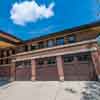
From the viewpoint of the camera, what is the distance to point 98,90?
1052cm

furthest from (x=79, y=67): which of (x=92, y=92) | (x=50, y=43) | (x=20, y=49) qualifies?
(x=20, y=49)

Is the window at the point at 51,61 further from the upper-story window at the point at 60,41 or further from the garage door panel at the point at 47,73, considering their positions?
the upper-story window at the point at 60,41

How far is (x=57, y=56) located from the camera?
15250 mm

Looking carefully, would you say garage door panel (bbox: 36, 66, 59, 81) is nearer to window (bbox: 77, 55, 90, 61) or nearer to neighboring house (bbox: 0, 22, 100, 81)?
neighboring house (bbox: 0, 22, 100, 81)

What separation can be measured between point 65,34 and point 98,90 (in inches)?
288

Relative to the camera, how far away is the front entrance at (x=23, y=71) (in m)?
17.4

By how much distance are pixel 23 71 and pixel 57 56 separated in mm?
5712

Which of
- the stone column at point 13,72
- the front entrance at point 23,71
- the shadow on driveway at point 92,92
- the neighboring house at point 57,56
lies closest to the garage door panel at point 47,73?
the neighboring house at point 57,56

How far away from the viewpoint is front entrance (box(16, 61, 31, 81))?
1735 cm

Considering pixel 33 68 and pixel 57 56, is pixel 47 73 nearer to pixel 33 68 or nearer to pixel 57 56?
pixel 33 68

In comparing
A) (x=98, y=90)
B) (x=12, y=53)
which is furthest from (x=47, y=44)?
(x=98, y=90)

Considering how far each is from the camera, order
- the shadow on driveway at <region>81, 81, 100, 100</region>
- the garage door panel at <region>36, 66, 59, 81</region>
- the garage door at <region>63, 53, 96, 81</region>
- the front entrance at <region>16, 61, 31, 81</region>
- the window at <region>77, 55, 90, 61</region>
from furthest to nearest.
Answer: the front entrance at <region>16, 61, 31, 81</region> → the garage door panel at <region>36, 66, 59, 81</region> → the window at <region>77, 55, 90, 61</region> → the garage door at <region>63, 53, 96, 81</region> → the shadow on driveway at <region>81, 81, 100, 100</region>

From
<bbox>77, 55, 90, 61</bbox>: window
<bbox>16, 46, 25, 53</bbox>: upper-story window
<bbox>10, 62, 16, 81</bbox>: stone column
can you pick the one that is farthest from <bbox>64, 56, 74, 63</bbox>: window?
<bbox>10, 62, 16, 81</bbox>: stone column

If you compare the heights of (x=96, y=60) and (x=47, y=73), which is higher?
(x=96, y=60)
